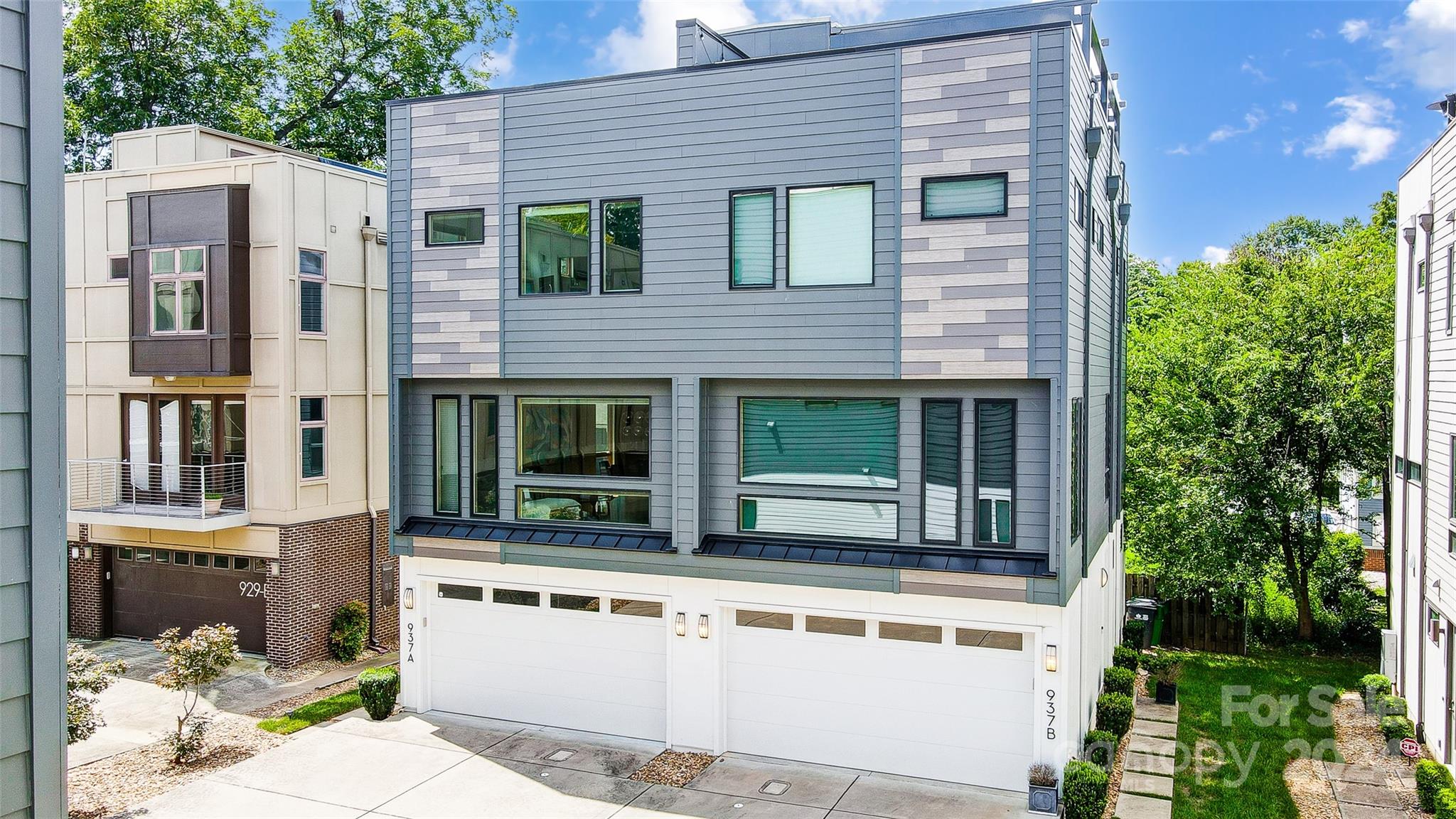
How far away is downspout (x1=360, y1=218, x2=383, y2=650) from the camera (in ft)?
56.3

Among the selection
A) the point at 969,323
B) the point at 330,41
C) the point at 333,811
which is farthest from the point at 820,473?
the point at 330,41

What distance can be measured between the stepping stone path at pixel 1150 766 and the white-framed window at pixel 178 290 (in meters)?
14.8

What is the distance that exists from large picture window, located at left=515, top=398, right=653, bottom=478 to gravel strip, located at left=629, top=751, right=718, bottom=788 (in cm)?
343

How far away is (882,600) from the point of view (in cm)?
1122

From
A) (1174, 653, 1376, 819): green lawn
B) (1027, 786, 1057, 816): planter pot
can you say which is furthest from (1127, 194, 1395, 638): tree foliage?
(1027, 786, 1057, 816): planter pot

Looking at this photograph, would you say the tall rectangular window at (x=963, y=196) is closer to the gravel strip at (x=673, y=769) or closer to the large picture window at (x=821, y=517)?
the large picture window at (x=821, y=517)

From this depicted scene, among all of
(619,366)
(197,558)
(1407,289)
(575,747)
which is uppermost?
(1407,289)

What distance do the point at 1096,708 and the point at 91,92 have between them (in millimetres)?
27288

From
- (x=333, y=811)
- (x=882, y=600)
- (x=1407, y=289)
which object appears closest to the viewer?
(x=333, y=811)

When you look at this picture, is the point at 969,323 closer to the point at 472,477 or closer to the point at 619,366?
the point at 619,366

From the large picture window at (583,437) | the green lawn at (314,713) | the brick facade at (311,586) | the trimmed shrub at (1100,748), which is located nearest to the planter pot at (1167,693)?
the trimmed shrub at (1100,748)

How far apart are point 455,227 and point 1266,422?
15088 millimetres

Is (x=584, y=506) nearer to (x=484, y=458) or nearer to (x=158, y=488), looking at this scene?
(x=484, y=458)

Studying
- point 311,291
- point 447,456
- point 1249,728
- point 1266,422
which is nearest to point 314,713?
point 447,456
